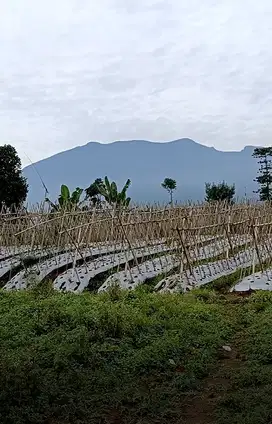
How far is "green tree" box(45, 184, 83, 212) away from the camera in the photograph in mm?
13020

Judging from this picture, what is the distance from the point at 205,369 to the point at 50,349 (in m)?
1.44

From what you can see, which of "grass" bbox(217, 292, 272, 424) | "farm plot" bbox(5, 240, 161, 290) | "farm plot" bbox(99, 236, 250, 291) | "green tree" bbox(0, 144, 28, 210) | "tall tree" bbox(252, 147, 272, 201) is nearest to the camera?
"grass" bbox(217, 292, 272, 424)

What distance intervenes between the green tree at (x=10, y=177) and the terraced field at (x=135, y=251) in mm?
5125

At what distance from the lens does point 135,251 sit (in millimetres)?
12266

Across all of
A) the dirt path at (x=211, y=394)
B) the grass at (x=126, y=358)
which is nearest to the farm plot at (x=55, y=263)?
the grass at (x=126, y=358)

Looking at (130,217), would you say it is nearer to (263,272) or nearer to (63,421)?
(263,272)

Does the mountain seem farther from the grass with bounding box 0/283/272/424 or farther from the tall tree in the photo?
the grass with bounding box 0/283/272/424

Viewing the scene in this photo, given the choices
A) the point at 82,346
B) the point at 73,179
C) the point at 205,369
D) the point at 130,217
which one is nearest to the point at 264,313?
the point at 205,369

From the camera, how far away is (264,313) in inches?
266

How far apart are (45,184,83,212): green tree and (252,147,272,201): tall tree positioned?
10.3m

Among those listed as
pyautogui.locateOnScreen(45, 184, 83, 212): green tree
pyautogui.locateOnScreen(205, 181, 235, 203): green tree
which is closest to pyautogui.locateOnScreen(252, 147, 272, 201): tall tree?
pyautogui.locateOnScreen(205, 181, 235, 203): green tree

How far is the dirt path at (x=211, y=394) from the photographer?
3.83 m

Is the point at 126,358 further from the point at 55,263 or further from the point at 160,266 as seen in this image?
the point at 55,263

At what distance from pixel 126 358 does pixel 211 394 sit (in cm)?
98
